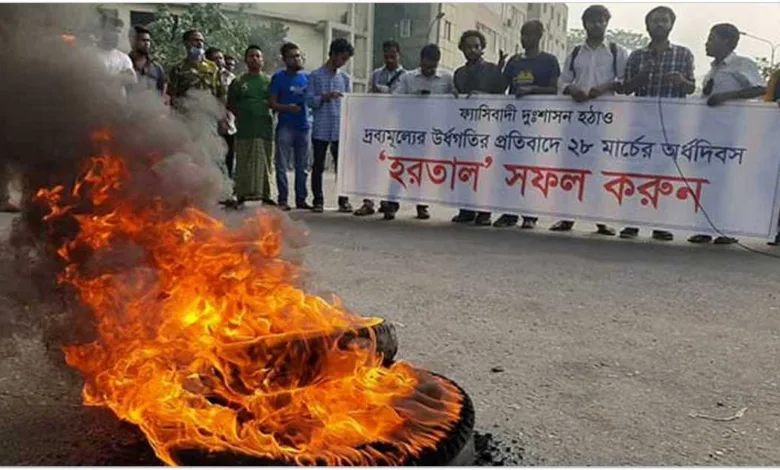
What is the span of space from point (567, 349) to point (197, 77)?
19.1 feet

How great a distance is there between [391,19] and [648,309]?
89.4 ft

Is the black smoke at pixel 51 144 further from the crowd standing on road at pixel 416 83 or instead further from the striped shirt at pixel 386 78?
the striped shirt at pixel 386 78

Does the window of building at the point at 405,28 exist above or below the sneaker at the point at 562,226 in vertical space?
above

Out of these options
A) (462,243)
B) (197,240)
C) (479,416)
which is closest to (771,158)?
(462,243)

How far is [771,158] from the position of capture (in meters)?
6.87

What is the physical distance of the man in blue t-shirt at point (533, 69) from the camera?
26.0 feet

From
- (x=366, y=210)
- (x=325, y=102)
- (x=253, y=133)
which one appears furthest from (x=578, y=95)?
(x=253, y=133)

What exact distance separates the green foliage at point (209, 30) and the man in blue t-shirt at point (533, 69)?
9.91m

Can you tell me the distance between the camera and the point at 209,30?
1939 centimetres

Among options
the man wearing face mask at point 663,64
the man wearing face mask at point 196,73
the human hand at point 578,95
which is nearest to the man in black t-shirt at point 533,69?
the human hand at point 578,95

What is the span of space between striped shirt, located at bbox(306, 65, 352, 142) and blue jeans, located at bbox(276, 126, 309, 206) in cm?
24

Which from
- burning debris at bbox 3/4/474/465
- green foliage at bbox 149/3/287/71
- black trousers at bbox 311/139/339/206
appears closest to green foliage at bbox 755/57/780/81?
black trousers at bbox 311/139/339/206

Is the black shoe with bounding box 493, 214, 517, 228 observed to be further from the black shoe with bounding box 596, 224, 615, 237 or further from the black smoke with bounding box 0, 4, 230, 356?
the black smoke with bounding box 0, 4, 230, 356

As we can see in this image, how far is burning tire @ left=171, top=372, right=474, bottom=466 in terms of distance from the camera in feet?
7.61
